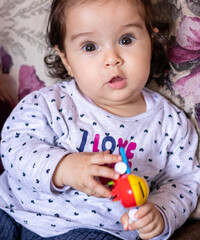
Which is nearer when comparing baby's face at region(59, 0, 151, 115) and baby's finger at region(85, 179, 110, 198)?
baby's finger at region(85, 179, 110, 198)

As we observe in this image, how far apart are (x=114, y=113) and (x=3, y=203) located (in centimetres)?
40

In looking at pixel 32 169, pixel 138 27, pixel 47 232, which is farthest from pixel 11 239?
pixel 138 27

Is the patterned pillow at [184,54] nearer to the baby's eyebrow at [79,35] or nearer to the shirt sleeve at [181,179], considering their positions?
the shirt sleeve at [181,179]

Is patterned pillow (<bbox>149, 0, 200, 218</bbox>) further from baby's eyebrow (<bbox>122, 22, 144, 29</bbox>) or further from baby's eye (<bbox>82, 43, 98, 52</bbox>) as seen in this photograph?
baby's eye (<bbox>82, 43, 98, 52</bbox>)

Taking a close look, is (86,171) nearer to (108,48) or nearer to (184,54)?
(108,48)

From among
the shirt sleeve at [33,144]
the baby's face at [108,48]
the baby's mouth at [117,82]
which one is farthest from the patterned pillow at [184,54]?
the shirt sleeve at [33,144]

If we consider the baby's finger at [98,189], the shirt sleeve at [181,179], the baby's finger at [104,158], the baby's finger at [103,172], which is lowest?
the shirt sleeve at [181,179]

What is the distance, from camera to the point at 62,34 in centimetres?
104

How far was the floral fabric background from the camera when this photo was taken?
1049mm

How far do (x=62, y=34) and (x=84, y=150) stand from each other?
1.08 feet

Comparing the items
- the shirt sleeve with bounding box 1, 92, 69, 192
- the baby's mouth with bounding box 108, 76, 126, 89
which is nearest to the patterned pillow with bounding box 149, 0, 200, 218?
the baby's mouth with bounding box 108, 76, 126, 89

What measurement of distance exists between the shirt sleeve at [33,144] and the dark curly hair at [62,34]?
18cm

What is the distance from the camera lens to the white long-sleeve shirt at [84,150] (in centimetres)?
97

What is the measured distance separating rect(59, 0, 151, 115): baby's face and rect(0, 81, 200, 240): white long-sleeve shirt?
3.4 inches
